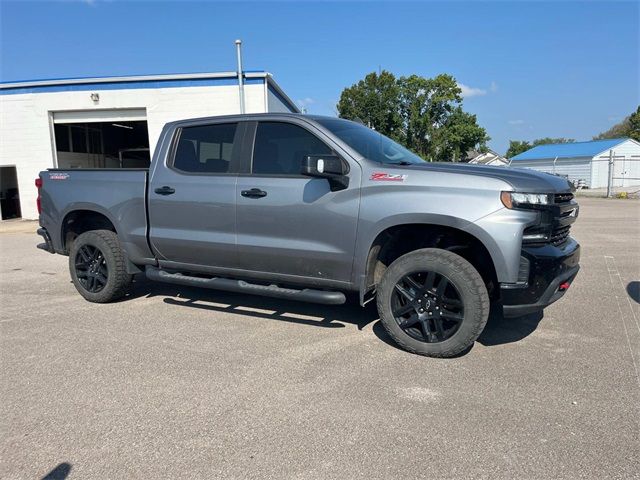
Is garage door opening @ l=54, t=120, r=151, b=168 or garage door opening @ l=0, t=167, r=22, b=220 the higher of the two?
garage door opening @ l=54, t=120, r=151, b=168

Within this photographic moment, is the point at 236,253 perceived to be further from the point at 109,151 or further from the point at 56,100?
the point at 109,151

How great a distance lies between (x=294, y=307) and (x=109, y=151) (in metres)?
24.6

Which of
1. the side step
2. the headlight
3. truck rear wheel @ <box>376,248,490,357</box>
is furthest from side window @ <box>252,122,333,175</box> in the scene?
the headlight

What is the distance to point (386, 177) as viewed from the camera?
4074 millimetres

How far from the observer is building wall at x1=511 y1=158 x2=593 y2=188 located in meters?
44.7

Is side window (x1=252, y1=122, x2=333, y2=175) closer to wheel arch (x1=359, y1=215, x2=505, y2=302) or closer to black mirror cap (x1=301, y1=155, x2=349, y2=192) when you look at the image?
black mirror cap (x1=301, y1=155, x2=349, y2=192)

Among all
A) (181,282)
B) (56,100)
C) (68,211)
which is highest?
(56,100)

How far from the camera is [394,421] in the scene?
309cm

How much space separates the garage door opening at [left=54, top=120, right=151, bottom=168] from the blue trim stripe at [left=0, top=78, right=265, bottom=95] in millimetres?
3028

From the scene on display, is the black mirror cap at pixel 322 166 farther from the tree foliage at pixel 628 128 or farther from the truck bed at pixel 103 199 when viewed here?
the tree foliage at pixel 628 128

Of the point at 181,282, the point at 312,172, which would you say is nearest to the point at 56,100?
the point at 181,282

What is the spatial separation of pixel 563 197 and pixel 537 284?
80 cm

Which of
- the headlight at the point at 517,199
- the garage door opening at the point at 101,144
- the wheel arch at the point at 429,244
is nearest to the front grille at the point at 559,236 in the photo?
the headlight at the point at 517,199

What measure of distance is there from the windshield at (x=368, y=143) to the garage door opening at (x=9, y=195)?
18.1 metres
